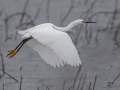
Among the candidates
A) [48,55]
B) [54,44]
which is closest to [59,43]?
[54,44]

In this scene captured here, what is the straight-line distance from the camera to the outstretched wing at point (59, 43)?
7180 millimetres

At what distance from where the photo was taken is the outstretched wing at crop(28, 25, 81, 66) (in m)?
7.18

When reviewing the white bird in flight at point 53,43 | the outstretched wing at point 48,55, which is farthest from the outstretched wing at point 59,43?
the outstretched wing at point 48,55

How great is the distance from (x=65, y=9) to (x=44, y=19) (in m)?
0.74

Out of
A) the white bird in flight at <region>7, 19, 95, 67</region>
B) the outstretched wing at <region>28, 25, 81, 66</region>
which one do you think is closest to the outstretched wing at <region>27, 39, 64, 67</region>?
the white bird in flight at <region>7, 19, 95, 67</region>

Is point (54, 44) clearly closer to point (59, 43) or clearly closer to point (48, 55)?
point (59, 43)

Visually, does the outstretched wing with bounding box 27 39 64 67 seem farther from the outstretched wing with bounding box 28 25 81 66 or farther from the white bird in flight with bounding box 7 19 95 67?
the outstretched wing with bounding box 28 25 81 66

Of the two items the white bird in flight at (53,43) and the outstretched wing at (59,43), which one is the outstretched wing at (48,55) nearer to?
the white bird in flight at (53,43)

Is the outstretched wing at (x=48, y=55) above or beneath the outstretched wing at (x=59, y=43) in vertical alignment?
beneath

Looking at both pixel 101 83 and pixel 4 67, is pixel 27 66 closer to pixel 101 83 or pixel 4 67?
pixel 4 67

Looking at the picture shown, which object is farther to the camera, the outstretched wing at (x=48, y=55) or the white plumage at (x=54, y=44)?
the outstretched wing at (x=48, y=55)

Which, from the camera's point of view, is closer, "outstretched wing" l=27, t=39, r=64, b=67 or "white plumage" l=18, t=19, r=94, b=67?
"white plumage" l=18, t=19, r=94, b=67

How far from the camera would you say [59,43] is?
292 inches

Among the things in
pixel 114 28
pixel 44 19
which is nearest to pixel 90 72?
pixel 114 28
